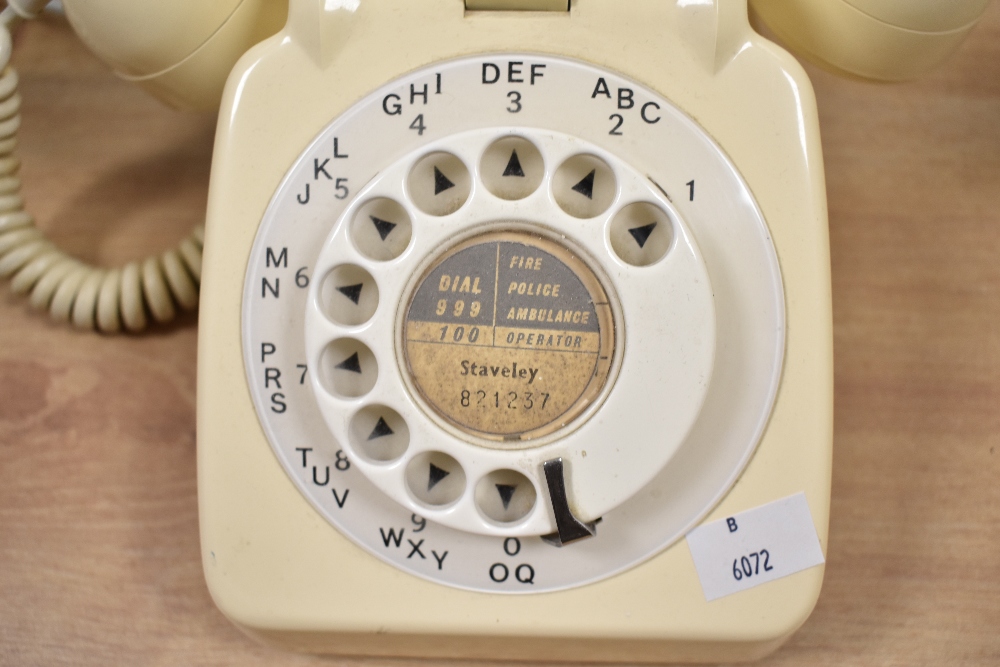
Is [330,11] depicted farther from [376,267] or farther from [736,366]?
[736,366]

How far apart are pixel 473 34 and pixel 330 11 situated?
0.11 m

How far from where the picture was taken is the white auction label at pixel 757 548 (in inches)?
22.1

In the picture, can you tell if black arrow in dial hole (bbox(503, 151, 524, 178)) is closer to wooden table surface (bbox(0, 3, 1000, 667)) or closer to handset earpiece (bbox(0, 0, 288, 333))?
handset earpiece (bbox(0, 0, 288, 333))

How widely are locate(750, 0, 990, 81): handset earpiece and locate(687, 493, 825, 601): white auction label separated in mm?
343

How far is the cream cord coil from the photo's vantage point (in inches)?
27.6

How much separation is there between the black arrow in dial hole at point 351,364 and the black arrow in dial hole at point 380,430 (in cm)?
4

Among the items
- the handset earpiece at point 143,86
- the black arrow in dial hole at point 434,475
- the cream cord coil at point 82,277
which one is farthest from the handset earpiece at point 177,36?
the black arrow in dial hole at point 434,475

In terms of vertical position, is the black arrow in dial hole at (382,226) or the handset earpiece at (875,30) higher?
the handset earpiece at (875,30)

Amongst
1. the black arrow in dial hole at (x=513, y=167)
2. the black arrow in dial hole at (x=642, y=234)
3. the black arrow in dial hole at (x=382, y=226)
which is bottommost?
the black arrow in dial hole at (x=382, y=226)

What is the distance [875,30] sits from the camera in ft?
1.97

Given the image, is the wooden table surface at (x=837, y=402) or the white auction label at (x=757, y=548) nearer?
the white auction label at (x=757, y=548)

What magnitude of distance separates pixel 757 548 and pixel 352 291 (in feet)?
1.15

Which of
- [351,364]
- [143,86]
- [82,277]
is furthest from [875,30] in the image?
[82,277]

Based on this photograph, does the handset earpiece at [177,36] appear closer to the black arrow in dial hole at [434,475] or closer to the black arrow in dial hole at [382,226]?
the black arrow in dial hole at [382,226]
